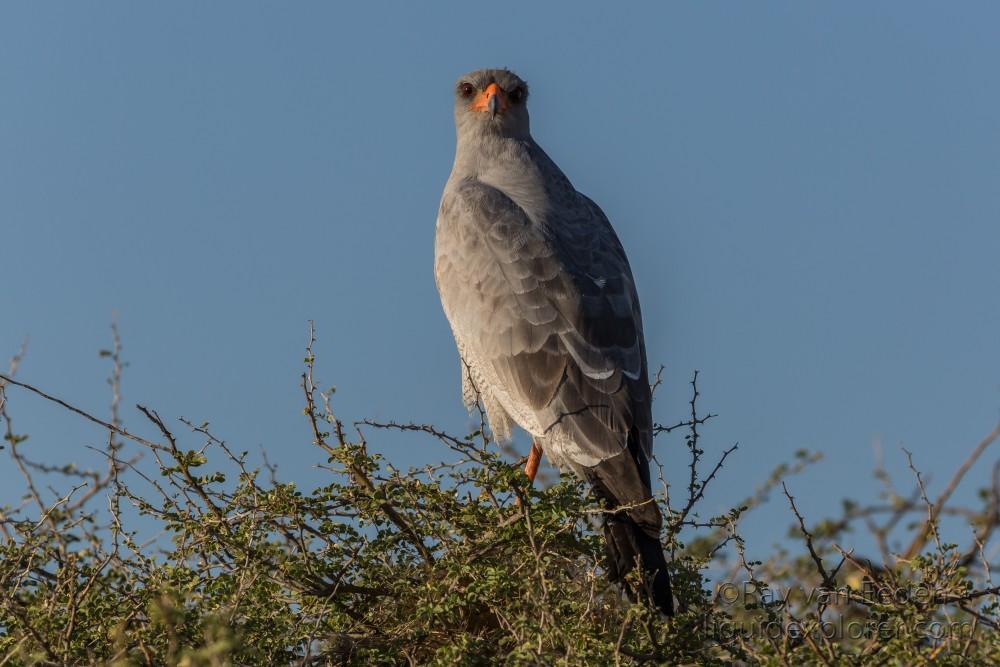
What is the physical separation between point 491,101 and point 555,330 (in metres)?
2.03

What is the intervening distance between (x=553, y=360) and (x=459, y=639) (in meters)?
1.55

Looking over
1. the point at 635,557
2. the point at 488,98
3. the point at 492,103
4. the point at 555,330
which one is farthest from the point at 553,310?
the point at 488,98

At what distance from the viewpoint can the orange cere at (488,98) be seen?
24.0ft

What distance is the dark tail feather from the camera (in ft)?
15.4

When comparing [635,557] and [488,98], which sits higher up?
[488,98]

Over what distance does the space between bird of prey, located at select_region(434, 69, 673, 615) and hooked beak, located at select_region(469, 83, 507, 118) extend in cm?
31

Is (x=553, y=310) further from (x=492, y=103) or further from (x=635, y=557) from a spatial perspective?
(x=492, y=103)

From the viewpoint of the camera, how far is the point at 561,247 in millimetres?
6129

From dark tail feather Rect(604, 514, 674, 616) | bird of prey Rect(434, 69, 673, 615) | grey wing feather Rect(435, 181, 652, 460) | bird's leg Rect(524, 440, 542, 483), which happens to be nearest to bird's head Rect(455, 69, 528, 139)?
bird of prey Rect(434, 69, 673, 615)

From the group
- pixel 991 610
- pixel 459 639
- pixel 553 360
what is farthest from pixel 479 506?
pixel 991 610

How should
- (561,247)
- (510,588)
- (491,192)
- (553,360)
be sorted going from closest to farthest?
(510,588) → (553,360) → (561,247) → (491,192)

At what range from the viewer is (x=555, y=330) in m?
5.73

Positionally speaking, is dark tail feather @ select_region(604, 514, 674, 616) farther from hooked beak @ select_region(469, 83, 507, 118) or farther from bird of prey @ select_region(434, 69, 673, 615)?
hooked beak @ select_region(469, 83, 507, 118)

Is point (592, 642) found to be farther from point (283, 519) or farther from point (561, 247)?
point (561, 247)
